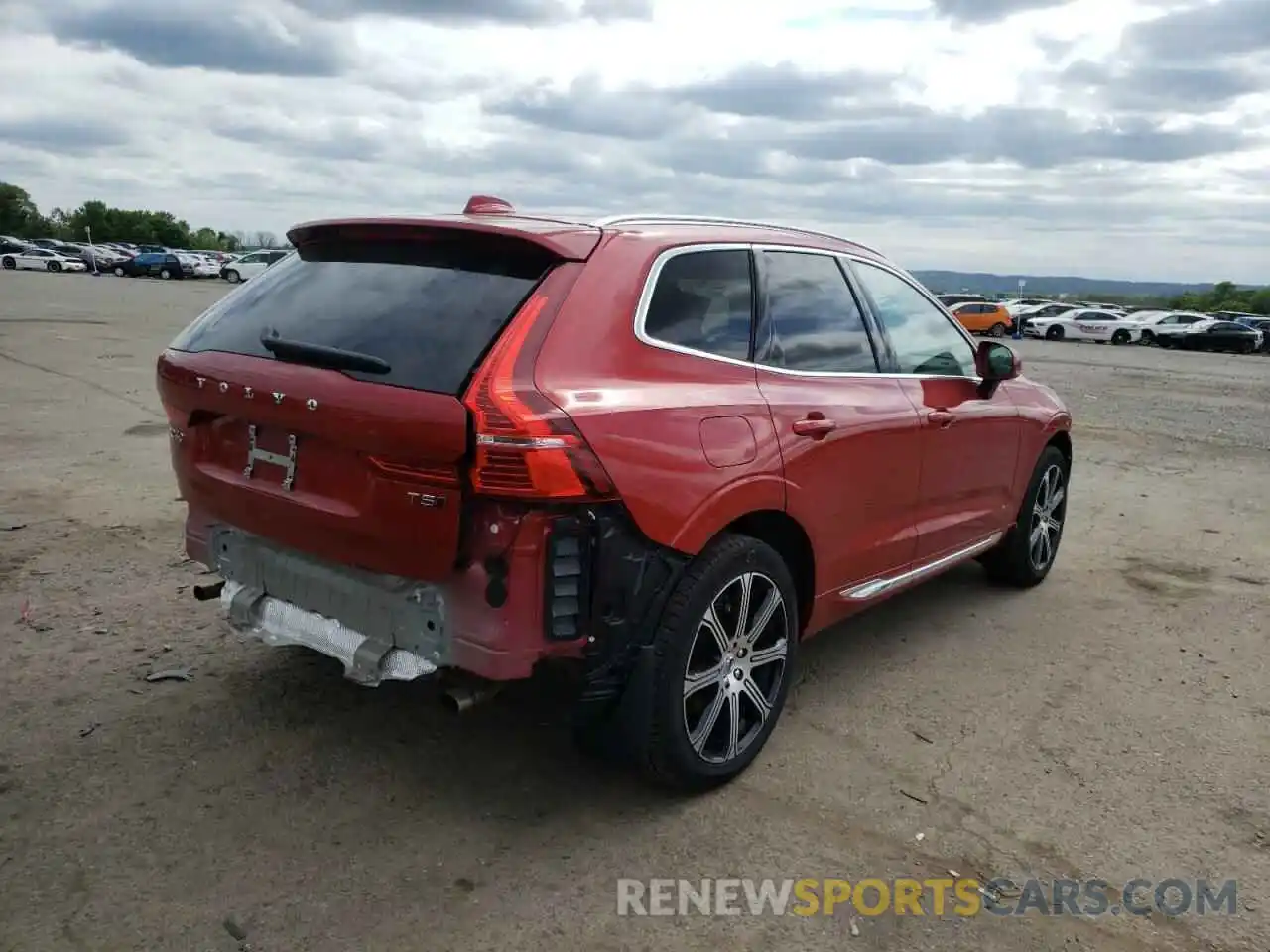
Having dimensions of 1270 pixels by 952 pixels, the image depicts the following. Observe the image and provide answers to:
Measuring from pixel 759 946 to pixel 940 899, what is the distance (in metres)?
0.59

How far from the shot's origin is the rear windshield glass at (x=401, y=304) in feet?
9.81

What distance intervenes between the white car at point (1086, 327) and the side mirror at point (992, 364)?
1731 inches

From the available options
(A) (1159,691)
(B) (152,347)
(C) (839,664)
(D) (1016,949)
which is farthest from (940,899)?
(B) (152,347)

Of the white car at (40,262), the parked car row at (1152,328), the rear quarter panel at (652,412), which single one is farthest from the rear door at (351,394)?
the white car at (40,262)

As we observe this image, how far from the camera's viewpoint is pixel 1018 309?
164 ft

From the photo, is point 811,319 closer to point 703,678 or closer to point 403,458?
point 703,678

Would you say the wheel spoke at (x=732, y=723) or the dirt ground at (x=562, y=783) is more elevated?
the wheel spoke at (x=732, y=723)

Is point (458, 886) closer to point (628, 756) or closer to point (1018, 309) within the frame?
point (628, 756)

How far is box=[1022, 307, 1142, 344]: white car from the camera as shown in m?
44.9

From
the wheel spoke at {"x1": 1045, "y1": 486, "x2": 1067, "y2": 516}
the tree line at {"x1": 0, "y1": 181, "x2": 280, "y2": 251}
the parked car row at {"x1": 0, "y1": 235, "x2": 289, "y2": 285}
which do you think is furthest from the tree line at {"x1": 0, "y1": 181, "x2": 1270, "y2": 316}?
the wheel spoke at {"x1": 1045, "y1": 486, "x2": 1067, "y2": 516}

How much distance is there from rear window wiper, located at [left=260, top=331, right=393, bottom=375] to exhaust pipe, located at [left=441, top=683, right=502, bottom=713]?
0.92 metres

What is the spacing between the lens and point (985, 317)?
44500 millimetres

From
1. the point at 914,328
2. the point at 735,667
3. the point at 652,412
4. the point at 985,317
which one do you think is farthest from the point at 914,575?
the point at 985,317

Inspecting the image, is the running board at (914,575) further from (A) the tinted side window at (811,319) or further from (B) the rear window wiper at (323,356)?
(B) the rear window wiper at (323,356)
